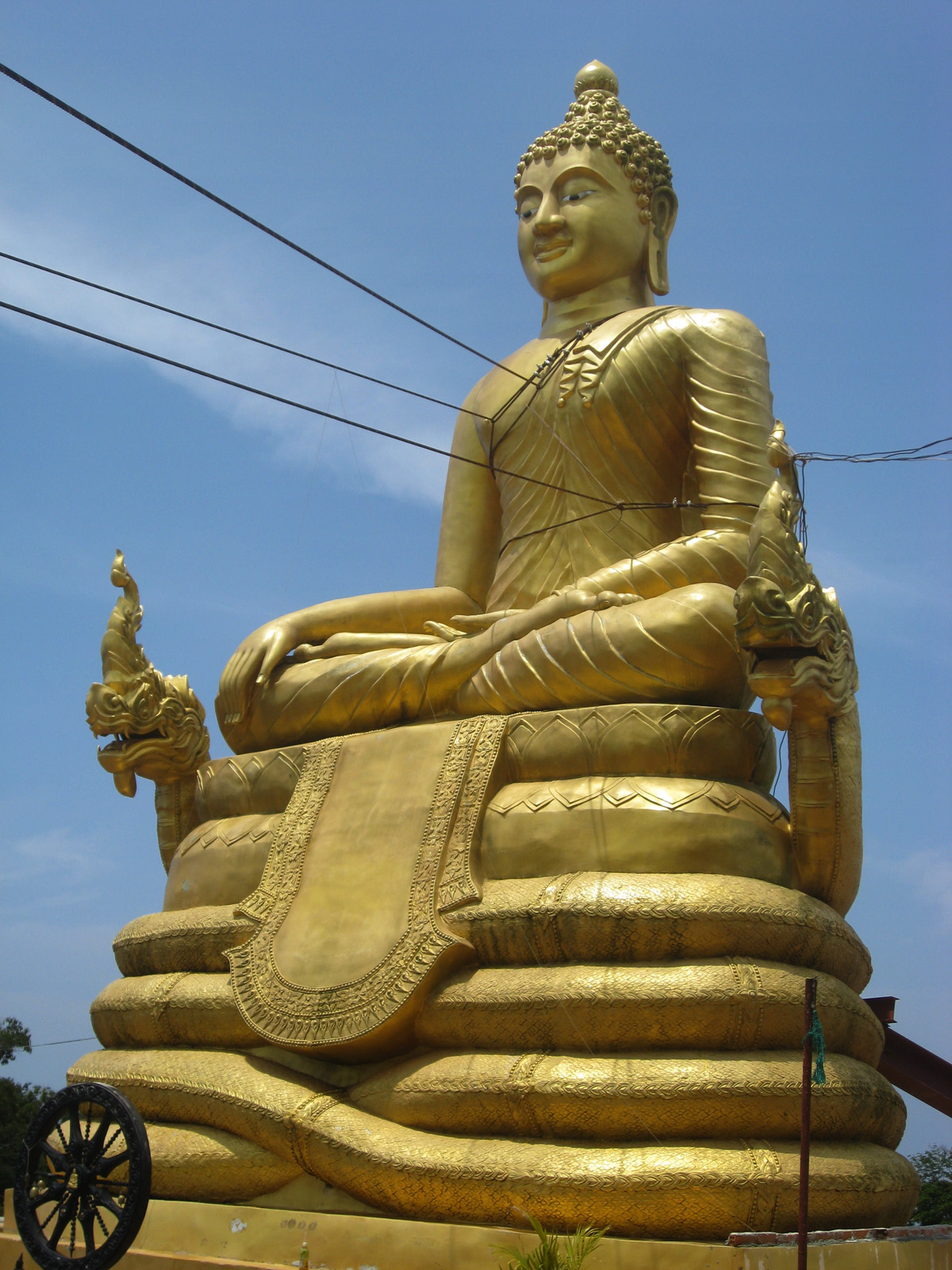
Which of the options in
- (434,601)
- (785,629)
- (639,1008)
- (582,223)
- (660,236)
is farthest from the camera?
(660,236)

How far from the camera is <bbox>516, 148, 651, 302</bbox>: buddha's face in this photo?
1003cm

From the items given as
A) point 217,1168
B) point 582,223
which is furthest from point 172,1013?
point 582,223

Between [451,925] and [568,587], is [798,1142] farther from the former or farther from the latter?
[568,587]

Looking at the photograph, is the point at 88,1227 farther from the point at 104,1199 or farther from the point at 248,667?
the point at 248,667

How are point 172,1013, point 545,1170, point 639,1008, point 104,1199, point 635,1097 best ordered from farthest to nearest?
point 172,1013 < point 639,1008 < point 635,1097 < point 545,1170 < point 104,1199

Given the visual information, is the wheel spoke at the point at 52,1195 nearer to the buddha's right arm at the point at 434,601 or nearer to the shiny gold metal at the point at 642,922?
the shiny gold metal at the point at 642,922

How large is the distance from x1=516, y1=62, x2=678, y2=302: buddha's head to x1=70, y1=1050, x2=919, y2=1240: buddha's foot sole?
19.1 ft

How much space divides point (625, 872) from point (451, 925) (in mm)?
888

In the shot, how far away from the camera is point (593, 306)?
10.1 metres

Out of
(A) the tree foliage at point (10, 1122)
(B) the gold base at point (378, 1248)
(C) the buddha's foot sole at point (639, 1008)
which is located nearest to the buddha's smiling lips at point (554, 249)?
(C) the buddha's foot sole at point (639, 1008)

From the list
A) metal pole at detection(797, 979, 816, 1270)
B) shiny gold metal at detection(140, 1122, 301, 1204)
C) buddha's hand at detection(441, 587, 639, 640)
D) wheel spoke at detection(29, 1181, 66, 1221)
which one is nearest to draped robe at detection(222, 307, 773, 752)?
buddha's hand at detection(441, 587, 639, 640)

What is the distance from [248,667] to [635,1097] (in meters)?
3.72

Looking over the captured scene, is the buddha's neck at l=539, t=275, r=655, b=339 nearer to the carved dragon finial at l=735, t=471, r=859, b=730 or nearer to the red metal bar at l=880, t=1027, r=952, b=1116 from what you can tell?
the carved dragon finial at l=735, t=471, r=859, b=730

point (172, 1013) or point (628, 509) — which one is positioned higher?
point (628, 509)
